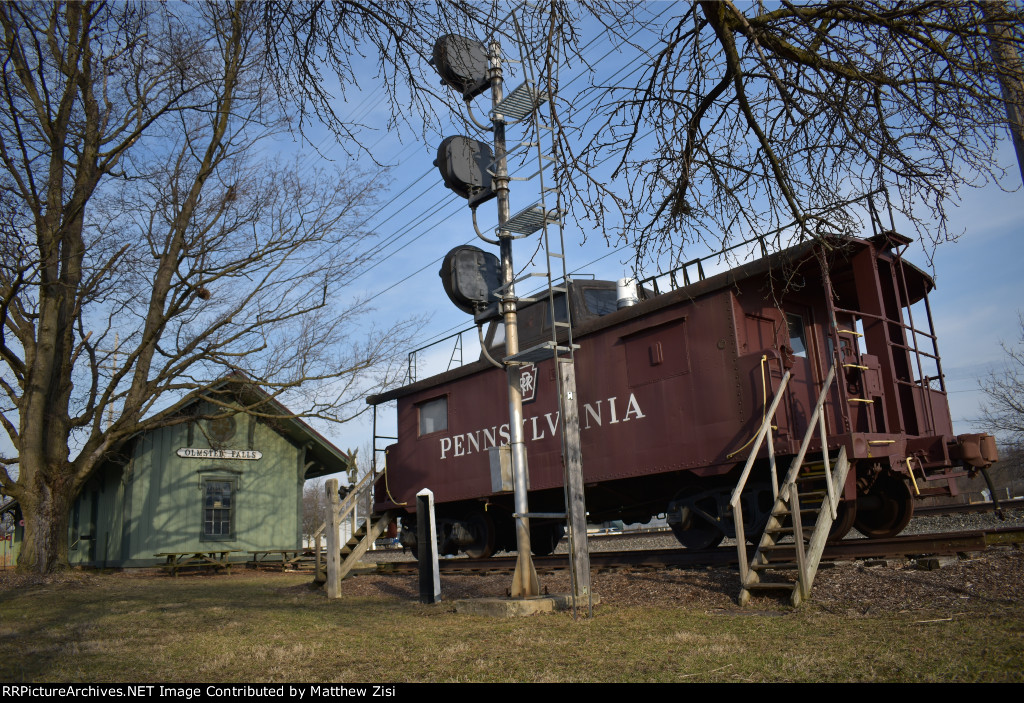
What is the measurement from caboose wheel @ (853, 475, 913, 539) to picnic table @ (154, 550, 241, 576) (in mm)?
14966

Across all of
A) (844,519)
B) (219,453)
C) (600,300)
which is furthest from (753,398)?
(219,453)

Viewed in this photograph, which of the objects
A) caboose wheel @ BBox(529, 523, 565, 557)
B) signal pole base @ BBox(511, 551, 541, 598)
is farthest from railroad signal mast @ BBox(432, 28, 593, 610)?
caboose wheel @ BBox(529, 523, 565, 557)

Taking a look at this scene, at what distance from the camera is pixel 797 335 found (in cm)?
1017

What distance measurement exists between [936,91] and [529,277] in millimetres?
3446

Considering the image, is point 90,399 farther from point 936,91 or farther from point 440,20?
point 936,91

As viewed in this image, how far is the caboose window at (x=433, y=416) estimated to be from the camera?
45.5ft

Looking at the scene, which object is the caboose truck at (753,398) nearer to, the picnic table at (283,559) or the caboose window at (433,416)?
the caboose window at (433,416)

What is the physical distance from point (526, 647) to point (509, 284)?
3588 mm

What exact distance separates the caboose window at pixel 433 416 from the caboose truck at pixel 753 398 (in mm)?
2365

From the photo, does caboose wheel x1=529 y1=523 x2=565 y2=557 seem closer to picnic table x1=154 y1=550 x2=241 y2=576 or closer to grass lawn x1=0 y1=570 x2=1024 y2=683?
grass lawn x1=0 y1=570 x2=1024 y2=683

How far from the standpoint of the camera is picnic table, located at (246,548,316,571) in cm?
1991

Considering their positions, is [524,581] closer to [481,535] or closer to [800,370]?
[800,370]
